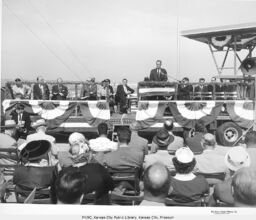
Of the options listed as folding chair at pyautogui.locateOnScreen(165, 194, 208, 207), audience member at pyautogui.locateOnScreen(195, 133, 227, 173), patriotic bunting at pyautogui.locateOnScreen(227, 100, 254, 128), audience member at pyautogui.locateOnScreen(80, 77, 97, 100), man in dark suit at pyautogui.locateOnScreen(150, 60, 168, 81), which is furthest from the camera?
man in dark suit at pyautogui.locateOnScreen(150, 60, 168, 81)

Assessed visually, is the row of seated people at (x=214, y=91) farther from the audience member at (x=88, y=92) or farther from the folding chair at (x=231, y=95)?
the audience member at (x=88, y=92)

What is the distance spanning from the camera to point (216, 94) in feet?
29.4

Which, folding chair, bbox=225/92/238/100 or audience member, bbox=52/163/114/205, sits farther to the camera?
folding chair, bbox=225/92/238/100

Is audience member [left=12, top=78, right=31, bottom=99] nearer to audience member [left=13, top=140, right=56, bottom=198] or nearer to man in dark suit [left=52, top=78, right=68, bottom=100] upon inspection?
man in dark suit [left=52, top=78, right=68, bottom=100]

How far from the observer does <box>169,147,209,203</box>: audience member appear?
3.39 metres

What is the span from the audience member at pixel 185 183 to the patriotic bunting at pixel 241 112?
17.7 feet

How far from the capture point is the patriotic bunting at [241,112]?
8.62m

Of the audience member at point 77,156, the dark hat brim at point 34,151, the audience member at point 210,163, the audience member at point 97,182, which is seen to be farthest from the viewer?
the audience member at point 210,163

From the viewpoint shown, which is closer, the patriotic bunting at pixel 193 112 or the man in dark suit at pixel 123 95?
the patriotic bunting at pixel 193 112

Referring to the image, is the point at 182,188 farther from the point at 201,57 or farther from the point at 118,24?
the point at 201,57

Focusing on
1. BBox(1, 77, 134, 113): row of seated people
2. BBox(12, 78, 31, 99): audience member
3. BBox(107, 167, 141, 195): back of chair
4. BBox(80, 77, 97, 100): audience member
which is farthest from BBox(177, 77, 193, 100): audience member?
BBox(107, 167, 141, 195): back of chair

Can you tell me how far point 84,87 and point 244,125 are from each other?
3672 millimetres

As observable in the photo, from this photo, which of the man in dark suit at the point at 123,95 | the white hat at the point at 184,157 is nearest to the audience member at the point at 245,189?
the white hat at the point at 184,157

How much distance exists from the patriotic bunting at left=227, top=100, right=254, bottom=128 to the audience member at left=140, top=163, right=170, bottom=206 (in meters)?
6.18
